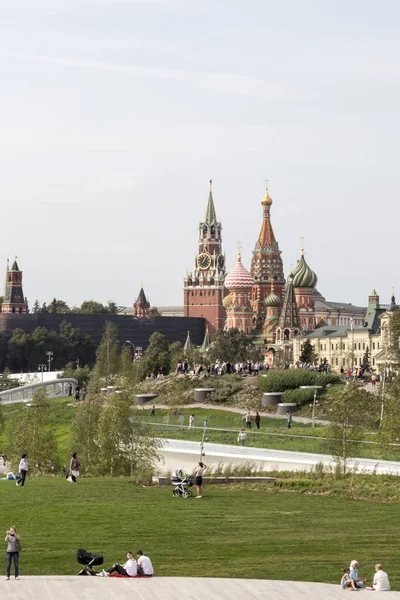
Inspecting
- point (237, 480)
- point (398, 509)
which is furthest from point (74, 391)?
point (398, 509)

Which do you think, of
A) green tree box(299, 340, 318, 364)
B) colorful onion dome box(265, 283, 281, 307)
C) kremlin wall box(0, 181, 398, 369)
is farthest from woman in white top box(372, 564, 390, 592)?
colorful onion dome box(265, 283, 281, 307)

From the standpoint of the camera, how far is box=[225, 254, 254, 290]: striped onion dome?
545 ft

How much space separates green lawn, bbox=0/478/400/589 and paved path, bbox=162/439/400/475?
602 centimetres

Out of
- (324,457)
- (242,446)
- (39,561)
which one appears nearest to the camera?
(39,561)

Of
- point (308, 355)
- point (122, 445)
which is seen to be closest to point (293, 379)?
point (122, 445)

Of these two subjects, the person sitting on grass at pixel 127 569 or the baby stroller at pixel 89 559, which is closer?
the person sitting on grass at pixel 127 569

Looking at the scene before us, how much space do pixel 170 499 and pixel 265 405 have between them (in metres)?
38.4

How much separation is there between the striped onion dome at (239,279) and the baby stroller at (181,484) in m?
131

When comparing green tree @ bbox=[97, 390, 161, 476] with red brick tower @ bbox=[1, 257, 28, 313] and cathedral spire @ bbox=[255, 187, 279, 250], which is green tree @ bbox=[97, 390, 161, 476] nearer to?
cathedral spire @ bbox=[255, 187, 279, 250]

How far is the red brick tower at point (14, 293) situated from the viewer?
7721 inches

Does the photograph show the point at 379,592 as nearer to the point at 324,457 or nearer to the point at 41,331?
the point at 324,457

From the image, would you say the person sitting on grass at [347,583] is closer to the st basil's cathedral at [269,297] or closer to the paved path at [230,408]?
the paved path at [230,408]

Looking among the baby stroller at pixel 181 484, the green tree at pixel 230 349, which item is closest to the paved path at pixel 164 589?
the baby stroller at pixel 181 484

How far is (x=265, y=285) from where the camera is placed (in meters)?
172
